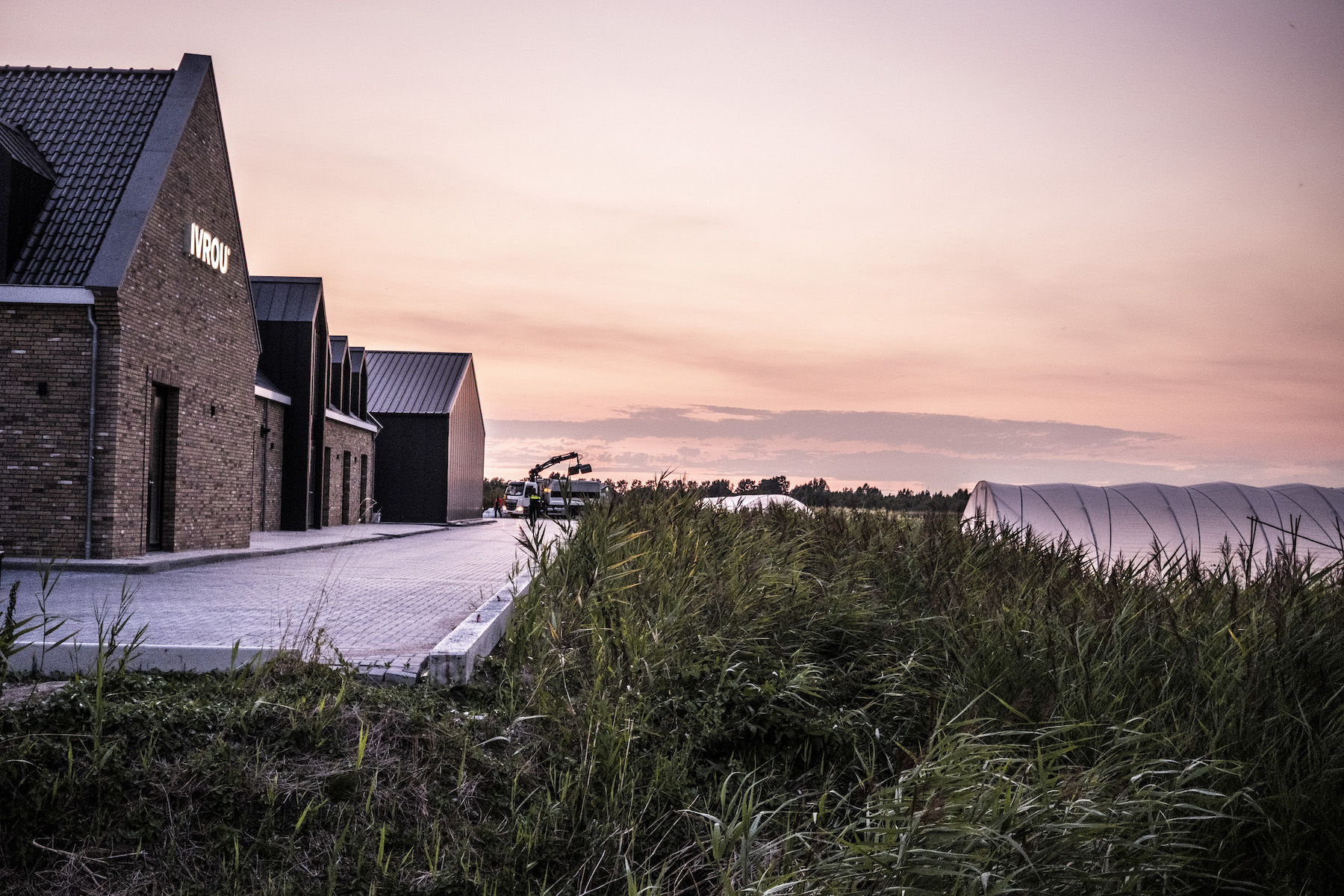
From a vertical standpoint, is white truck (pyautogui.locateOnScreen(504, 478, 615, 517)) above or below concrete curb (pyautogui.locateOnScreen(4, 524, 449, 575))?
above

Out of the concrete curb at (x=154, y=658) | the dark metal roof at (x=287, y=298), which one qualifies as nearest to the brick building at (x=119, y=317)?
the dark metal roof at (x=287, y=298)

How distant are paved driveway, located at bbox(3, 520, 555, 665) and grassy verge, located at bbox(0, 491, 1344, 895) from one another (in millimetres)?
1144

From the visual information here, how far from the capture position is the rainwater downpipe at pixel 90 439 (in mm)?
14852

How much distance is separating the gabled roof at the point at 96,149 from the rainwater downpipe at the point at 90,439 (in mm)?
949

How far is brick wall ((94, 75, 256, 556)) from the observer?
1497cm

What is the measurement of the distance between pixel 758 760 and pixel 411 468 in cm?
3614

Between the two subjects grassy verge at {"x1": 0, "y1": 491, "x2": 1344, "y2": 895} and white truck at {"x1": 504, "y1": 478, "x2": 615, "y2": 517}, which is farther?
white truck at {"x1": 504, "y1": 478, "x2": 615, "y2": 517}

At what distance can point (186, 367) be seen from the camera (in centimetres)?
1748

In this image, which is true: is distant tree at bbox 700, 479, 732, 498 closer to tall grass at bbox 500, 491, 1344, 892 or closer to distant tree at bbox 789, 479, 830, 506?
distant tree at bbox 789, 479, 830, 506

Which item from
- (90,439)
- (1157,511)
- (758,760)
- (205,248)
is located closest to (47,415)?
(90,439)

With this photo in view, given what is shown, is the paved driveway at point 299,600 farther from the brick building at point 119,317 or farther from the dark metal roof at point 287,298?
the dark metal roof at point 287,298

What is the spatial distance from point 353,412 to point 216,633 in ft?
99.3

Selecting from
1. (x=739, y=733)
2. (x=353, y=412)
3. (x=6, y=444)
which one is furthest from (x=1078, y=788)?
(x=353, y=412)

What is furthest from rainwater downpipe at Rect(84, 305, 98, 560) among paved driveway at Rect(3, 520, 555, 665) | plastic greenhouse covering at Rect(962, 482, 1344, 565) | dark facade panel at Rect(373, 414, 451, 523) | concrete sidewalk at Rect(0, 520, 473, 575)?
dark facade panel at Rect(373, 414, 451, 523)
